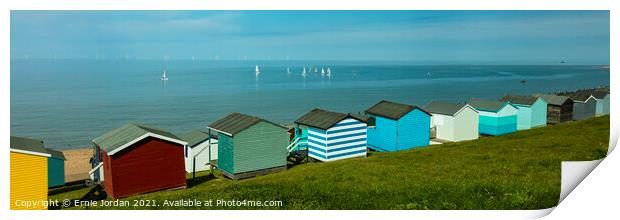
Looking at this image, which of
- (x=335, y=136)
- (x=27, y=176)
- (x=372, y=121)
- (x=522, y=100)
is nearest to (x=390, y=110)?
(x=372, y=121)

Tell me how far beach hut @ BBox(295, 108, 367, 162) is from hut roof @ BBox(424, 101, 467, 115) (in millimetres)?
7093

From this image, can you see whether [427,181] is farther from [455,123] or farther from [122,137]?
[455,123]

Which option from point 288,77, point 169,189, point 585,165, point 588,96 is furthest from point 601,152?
point 288,77

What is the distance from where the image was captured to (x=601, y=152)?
20656 mm

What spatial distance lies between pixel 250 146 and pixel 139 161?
474 cm

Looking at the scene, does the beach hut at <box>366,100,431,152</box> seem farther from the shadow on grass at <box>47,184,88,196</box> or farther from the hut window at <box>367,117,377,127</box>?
the shadow on grass at <box>47,184,88,196</box>

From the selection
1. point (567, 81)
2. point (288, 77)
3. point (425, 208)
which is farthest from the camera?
point (567, 81)

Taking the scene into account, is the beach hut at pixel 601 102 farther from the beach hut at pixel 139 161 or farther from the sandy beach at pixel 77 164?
the sandy beach at pixel 77 164

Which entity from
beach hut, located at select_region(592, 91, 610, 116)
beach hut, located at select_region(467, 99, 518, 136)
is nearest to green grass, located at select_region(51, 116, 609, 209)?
beach hut, located at select_region(467, 99, 518, 136)

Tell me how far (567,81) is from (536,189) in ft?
163

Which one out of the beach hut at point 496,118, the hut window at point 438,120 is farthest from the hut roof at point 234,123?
the beach hut at point 496,118

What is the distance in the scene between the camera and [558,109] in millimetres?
33406
